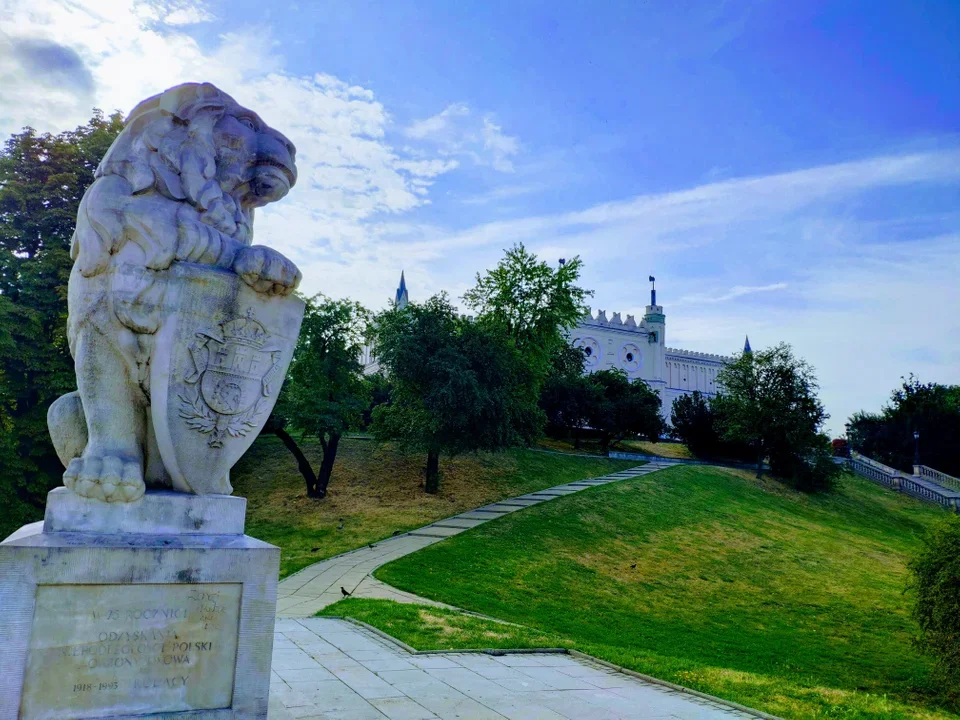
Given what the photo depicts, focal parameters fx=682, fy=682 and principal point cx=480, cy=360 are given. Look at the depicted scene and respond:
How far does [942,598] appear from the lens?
11.2 metres

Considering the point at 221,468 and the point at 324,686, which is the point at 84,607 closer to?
the point at 221,468

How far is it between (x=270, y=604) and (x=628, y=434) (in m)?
36.4

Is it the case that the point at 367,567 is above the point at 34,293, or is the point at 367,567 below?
below

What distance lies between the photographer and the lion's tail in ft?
11.9

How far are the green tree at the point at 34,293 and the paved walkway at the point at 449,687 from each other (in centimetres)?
1138

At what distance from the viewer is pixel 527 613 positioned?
13.2 m

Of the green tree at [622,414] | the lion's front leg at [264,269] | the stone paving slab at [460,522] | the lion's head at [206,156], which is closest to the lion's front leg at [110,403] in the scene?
the lion's front leg at [264,269]

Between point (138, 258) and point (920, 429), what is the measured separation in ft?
166

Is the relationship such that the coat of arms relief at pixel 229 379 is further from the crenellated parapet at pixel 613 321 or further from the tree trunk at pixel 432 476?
the crenellated parapet at pixel 613 321

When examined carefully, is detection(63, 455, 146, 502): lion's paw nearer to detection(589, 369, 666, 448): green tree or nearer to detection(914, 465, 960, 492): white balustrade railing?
detection(589, 369, 666, 448): green tree

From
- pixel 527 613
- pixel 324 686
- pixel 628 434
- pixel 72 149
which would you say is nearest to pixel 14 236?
pixel 72 149

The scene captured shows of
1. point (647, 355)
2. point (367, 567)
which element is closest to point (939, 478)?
point (647, 355)

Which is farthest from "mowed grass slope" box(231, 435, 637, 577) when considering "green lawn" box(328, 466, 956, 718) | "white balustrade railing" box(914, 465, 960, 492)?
"white balustrade railing" box(914, 465, 960, 492)

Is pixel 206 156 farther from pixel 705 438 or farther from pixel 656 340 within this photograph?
pixel 656 340
